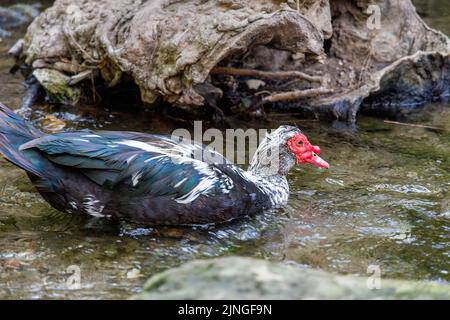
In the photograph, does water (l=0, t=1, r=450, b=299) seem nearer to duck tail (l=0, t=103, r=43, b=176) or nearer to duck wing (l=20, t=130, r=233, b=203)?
duck wing (l=20, t=130, r=233, b=203)

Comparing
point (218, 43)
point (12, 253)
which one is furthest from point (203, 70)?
point (12, 253)

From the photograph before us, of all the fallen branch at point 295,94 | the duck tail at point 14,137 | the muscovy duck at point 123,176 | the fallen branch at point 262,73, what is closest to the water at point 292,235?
the muscovy duck at point 123,176

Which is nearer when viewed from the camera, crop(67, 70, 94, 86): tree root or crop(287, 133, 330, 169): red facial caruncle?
crop(287, 133, 330, 169): red facial caruncle

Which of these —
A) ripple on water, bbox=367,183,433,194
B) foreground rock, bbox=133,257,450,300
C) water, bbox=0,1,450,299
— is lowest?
water, bbox=0,1,450,299

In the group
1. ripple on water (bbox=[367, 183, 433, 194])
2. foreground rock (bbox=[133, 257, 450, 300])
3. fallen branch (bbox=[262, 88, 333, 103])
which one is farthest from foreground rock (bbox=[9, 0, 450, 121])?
foreground rock (bbox=[133, 257, 450, 300])

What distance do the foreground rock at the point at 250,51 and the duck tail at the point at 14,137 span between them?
213cm

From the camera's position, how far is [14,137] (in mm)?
4938

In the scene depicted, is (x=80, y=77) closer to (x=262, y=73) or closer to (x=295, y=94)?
(x=262, y=73)

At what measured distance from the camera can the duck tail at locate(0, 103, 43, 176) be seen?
482 cm

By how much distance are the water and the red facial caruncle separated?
27 cm

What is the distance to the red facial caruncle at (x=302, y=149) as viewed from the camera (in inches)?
227

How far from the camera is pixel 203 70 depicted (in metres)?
6.84
